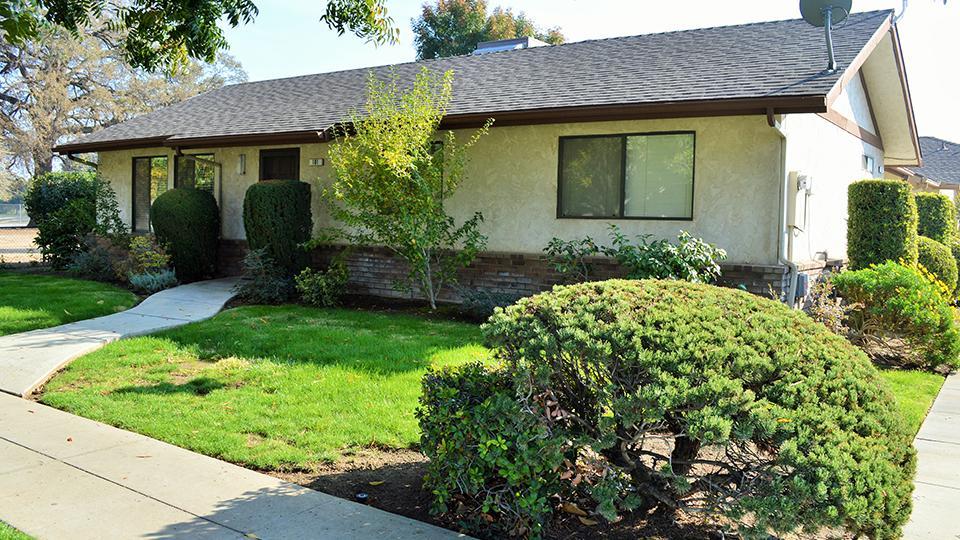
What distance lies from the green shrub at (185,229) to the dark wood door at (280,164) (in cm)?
134

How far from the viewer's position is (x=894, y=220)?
38.6ft

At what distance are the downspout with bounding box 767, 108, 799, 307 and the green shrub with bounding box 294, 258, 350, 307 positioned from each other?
6.84 meters

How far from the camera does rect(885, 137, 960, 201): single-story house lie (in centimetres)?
2248

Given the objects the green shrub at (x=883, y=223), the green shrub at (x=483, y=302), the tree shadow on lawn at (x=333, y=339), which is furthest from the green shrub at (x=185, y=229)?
the green shrub at (x=883, y=223)

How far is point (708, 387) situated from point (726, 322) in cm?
57

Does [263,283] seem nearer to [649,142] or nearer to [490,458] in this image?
[649,142]

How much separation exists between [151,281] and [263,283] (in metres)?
2.42

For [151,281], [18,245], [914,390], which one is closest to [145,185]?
[151,281]

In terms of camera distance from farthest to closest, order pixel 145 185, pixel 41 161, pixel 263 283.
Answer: pixel 41 161, pixel 145 185, pixel 263 283

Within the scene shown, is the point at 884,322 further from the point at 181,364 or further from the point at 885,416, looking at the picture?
the point at 181,364

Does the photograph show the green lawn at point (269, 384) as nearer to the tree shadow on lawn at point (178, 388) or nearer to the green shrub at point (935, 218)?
the tree shadow on lawn at point (178, 388)

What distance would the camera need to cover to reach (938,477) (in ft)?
17.5

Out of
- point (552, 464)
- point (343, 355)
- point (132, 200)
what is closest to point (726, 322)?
point (552, 464)

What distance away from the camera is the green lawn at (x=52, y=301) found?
10.4 m
